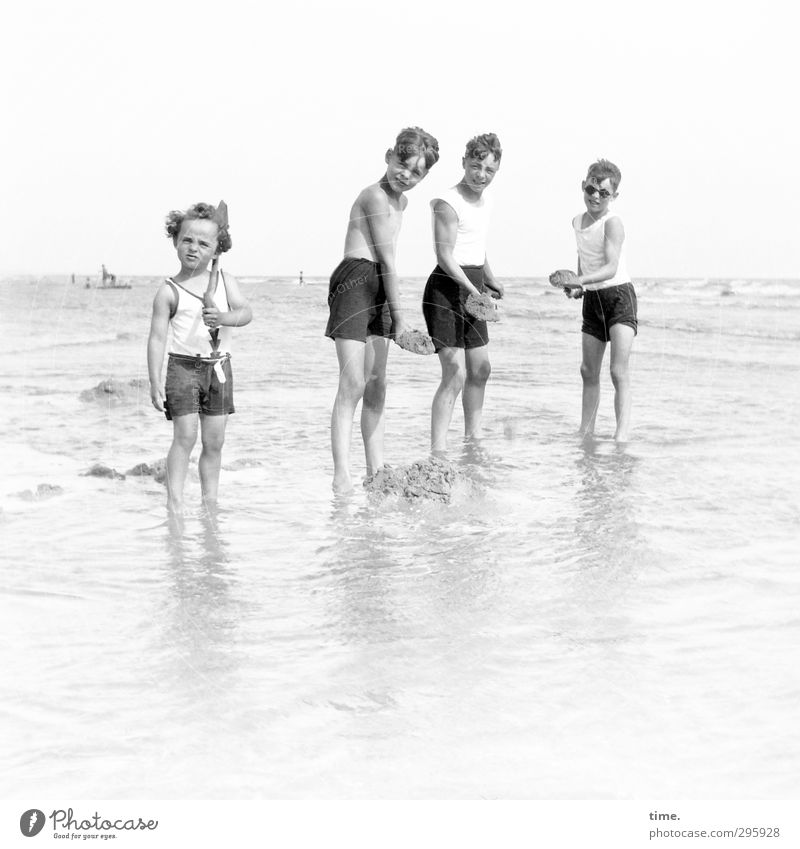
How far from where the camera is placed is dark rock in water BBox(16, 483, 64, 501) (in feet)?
15.8

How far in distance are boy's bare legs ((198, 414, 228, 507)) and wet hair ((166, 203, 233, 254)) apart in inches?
29.1

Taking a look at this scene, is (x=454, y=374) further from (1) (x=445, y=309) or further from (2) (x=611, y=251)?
(2) (x=611, y=251)

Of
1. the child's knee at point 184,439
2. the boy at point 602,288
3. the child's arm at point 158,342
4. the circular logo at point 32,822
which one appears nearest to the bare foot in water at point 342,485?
the child's knee at point 184,439

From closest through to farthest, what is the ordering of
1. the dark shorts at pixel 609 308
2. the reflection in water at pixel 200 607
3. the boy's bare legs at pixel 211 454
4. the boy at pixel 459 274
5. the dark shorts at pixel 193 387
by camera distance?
1. the reflection in water at pixel 200 607
2. the dark shorts at pixel 193 387
3. the boy's bare legs at pixel 211 454
4. the boy at pixel 459 274
5. the dark shorts at pixel 609 308

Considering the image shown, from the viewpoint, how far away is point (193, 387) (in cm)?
435

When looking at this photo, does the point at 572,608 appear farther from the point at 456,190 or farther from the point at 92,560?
the point at 456,190

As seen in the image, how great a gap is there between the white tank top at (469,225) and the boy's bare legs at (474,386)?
1.78 feet

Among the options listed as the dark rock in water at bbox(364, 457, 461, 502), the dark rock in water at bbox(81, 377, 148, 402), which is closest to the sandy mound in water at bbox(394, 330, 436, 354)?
the dark rock in water at bbox(364, 457, 461, 502)

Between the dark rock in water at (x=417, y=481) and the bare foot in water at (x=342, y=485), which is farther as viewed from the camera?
the bare foot in water at (x=342, y=485)

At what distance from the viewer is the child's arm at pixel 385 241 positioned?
15.3 ft

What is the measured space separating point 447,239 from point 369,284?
2.73 feet

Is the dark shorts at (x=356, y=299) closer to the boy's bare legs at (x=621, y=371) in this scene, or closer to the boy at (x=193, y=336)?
the boy at (x=193, y=336)

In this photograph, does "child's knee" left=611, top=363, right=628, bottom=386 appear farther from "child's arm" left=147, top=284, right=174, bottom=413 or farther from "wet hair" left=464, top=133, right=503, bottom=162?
"child's arm" left=147, top=284, right=174, bottom=413

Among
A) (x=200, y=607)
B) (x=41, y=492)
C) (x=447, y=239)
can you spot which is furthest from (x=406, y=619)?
(x=447, y=239)
